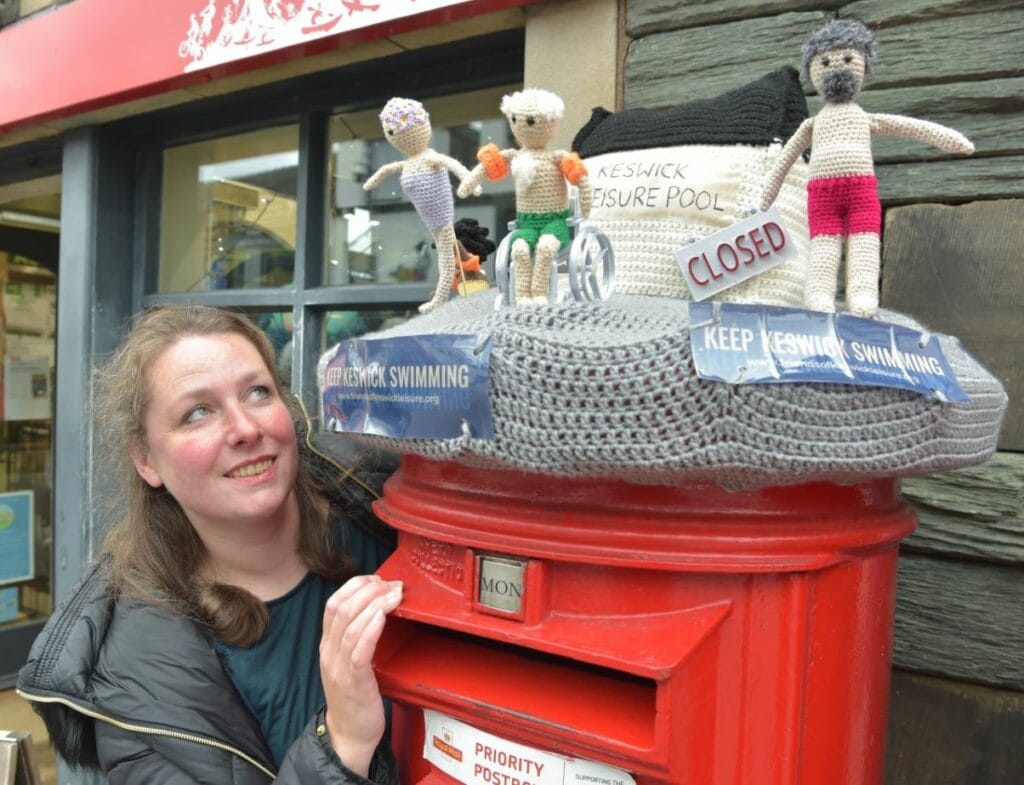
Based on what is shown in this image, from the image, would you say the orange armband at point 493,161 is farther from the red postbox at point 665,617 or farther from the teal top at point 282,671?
the teal top at point 282,671

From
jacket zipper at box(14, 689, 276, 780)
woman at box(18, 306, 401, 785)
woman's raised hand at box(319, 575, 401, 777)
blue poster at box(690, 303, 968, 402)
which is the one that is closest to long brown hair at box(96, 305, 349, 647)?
woman at box(18, 306, 401, 785)

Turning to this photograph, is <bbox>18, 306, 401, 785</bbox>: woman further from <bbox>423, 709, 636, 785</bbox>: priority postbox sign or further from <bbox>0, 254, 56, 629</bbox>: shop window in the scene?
<bbox>0, 254, 56, 629</bbox>: shop window

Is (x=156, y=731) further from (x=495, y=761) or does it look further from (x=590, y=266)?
(x=590, y=266)

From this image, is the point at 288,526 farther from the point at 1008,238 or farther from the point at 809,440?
the point at 1008,238

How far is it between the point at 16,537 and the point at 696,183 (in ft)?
14.1

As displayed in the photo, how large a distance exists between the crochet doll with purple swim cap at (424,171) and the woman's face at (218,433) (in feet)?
1.12

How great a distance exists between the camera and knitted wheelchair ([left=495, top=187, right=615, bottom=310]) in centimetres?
83

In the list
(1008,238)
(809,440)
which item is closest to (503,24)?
(1008,238)

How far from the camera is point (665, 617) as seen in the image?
718 mm

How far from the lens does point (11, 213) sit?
3.98m

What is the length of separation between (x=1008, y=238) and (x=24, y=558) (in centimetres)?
456

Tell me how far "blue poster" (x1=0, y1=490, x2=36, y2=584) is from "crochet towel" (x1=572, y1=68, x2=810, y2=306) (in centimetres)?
414

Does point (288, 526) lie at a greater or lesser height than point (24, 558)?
greater

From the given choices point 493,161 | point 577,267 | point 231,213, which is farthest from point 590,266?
point 231,213
